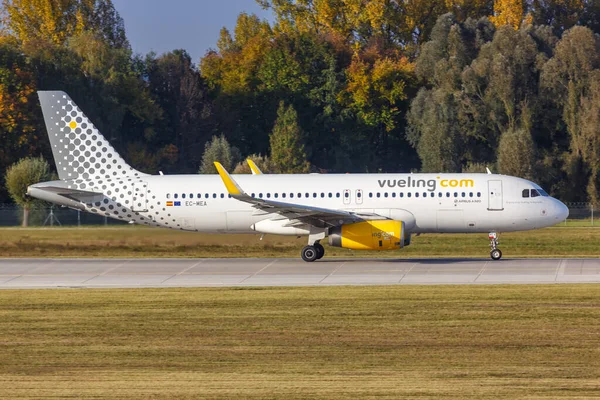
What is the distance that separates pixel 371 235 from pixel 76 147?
1238 cm

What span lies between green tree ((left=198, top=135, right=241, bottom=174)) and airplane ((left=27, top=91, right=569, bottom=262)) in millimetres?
36958

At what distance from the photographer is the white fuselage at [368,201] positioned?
40.0 m

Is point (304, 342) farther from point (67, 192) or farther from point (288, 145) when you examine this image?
point (288, 145)

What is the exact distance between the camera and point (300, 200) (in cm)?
4091

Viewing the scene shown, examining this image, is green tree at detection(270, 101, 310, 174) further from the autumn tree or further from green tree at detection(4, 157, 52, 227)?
the autumn tree

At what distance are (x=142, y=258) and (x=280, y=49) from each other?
54.6m

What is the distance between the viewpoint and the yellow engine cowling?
38031 millimetres

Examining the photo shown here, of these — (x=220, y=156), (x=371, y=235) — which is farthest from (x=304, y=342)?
(x=220, y=156)

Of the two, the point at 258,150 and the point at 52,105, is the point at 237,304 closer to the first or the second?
the point at 52,105

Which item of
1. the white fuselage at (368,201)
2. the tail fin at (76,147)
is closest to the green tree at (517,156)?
the white fuselage at (368,201)

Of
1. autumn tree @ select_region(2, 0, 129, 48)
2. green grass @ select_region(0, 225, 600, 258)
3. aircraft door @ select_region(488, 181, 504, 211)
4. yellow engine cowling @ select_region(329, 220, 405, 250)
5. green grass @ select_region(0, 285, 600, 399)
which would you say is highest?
autumn tree @ select_region(2, 0, 129, 48)

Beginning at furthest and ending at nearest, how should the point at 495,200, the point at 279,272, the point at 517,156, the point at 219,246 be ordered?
the point at 517,156 → the point at 219,246 → the point at 495,200 → the point at 279,272

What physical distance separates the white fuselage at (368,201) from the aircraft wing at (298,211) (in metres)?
0.71

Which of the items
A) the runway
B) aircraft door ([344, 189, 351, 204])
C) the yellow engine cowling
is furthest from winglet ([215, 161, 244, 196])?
aircraft door ([344, 189, 351, 204])
